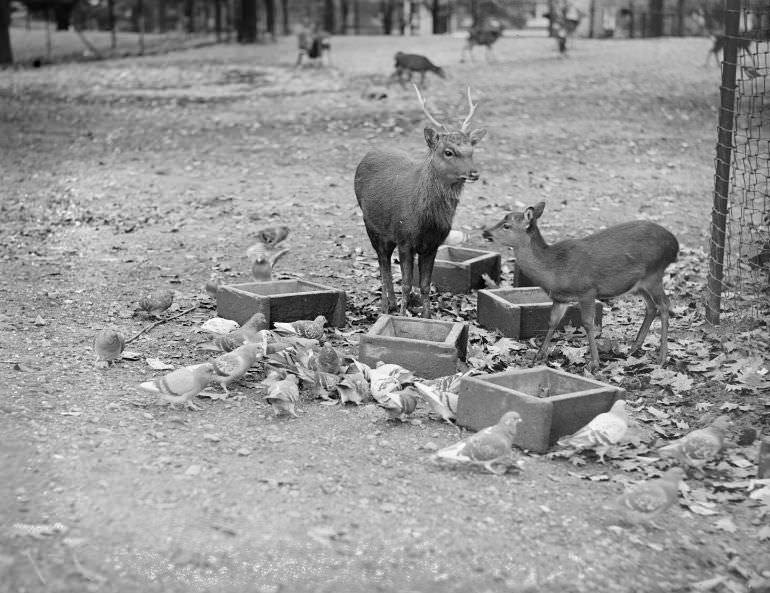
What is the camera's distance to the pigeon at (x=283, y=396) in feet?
20.0

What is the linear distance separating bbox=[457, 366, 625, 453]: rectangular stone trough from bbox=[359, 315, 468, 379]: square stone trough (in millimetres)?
583

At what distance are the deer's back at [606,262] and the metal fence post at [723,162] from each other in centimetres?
100

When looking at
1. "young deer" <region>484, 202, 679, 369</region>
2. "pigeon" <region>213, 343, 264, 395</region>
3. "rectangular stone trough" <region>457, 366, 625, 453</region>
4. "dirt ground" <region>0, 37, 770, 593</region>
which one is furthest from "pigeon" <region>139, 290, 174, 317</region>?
"rectangular stone trough" <region>457, 366, 625, 453</region>

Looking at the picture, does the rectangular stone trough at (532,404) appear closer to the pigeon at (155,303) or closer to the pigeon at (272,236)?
the pigeon at (155,303)

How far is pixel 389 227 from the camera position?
8250 mm

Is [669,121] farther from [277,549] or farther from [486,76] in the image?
[277,549]

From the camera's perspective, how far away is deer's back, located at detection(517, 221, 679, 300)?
7336mm

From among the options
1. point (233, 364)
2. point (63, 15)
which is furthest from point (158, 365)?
point (63, 15)

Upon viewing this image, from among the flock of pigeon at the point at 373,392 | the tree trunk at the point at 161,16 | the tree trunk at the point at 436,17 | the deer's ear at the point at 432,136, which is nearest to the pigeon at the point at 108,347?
the flock of pigeon at the point at 373,392

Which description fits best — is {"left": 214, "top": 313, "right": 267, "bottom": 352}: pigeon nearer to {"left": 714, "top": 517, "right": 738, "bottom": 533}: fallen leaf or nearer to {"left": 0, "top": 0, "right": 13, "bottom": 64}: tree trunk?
{"left": 714, "top": 517, "right": 738, "bottom": 533}: fallen leaf

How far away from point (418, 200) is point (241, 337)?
1814mm

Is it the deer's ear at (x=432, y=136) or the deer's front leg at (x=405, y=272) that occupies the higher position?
the deer's ear at (x=432, y=136)

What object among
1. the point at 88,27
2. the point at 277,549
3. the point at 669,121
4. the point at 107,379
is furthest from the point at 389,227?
the point at 88,27

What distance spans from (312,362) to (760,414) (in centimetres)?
275
